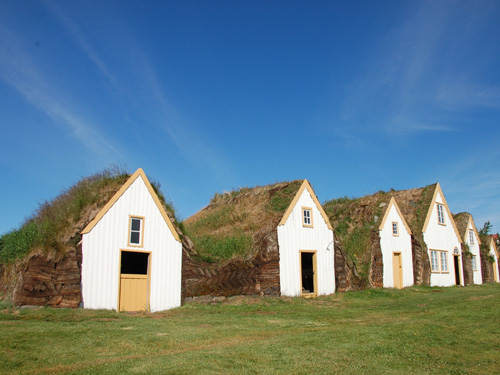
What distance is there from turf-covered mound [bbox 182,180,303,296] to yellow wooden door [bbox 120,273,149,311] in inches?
70.8

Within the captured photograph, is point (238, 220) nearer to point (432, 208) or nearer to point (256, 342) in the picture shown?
point (256, 342)

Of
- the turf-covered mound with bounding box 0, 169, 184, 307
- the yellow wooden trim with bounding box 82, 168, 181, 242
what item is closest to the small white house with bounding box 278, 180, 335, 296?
the yellow wooden trim with bounding box 82, 168, 181, 242

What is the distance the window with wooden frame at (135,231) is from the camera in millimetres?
17214

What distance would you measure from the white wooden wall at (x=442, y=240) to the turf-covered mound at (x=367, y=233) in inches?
33.6

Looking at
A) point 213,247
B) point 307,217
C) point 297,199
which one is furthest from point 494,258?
point 213,247

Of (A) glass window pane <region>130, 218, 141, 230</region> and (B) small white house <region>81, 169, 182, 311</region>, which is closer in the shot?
(B) small white house <region>81, 169, 182, 311</region>

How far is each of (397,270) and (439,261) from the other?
5.39m

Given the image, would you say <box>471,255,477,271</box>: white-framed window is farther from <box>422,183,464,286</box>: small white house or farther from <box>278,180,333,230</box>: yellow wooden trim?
<box>278,180,333,230</box>: yellow wooden trim

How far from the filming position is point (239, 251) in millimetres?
20703

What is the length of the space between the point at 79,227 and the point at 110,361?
9495 mm

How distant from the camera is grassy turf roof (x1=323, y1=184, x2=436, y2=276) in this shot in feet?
90.3

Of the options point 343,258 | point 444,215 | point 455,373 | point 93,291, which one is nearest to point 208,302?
point 93,291

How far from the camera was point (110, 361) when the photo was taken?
7910 millimetres

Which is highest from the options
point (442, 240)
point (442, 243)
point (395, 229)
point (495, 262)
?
point (395, 229)
